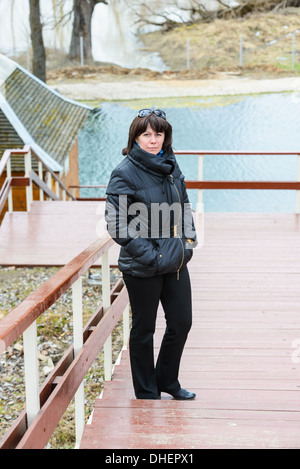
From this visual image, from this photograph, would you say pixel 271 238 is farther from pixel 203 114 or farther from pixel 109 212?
pixel 203 114

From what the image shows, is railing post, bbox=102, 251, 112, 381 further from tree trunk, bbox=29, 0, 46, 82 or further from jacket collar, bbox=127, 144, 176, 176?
tree trunk, bbox=29, 0, 46, 82

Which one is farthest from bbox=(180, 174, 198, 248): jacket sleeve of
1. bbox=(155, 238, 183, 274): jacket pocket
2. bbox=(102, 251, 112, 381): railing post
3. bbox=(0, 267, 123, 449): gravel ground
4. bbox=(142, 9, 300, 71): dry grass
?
bbox=(142, 9, 300, 71): dry grass

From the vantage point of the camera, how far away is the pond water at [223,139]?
24062mm

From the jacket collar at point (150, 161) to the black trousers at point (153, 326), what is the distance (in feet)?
1.58

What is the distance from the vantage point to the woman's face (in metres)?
2.58

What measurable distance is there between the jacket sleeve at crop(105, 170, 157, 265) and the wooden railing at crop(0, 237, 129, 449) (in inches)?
9.0

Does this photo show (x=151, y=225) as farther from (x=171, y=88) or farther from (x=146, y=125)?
(x=171, y=88)

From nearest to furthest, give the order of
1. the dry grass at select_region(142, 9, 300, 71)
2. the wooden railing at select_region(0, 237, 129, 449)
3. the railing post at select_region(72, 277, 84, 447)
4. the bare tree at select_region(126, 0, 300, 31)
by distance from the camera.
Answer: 1. the wooden railing at select_region(0, 237, 129, 449)
2. the railing post at select_region(72, 277, 84, 447)
3. the dry grass at select_region(142, 9, 300, 71)
4. the bare tree at select_region(126, 0, 300, 31)

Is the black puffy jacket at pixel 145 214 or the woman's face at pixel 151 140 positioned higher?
the woman's face at pixel 151 140

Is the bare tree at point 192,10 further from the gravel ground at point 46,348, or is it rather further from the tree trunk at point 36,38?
the gravel ground at point 46,348

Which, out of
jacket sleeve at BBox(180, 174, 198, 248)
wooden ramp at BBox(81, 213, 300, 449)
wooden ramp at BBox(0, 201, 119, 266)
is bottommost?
wooden ramp at BBox(0, 201, 119, 266)

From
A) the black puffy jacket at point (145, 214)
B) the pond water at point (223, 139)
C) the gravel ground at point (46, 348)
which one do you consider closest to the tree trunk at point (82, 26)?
the pond water at point (223, 139)

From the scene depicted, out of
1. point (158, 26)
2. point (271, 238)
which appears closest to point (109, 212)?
point (271, 238)

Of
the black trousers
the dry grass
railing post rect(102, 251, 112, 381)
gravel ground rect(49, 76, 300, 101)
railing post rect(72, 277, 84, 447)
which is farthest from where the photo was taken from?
the dry grass
